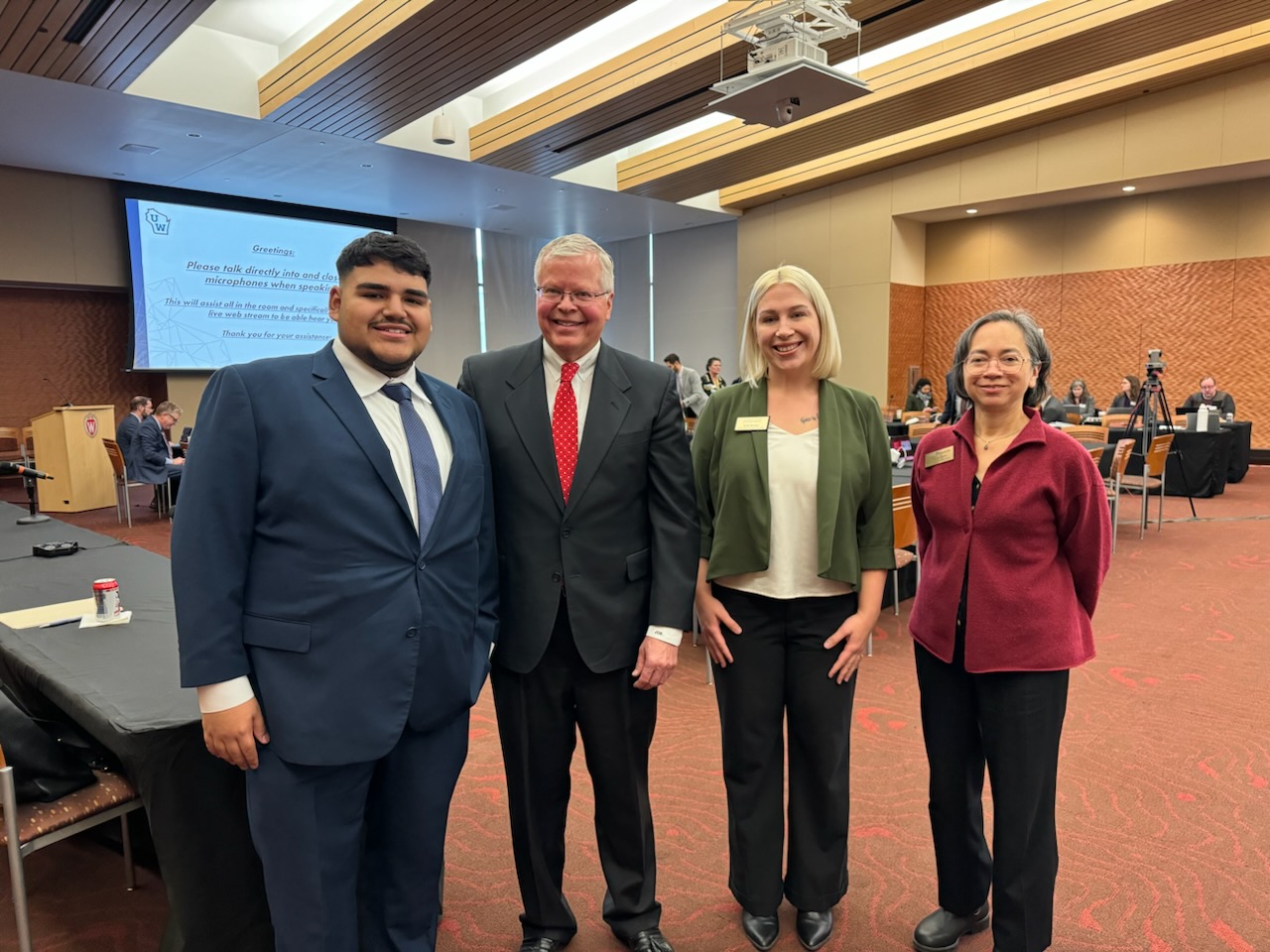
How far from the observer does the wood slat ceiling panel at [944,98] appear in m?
7.75

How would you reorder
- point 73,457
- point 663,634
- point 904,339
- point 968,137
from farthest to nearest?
point 904,339
point 968,137
point 73,457
point 663,634

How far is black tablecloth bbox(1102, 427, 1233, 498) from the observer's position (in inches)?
346

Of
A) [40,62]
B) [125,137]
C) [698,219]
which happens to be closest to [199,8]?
[40,62]

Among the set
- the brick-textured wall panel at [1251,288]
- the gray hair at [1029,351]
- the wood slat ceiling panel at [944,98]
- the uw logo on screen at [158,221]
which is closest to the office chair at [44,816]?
the gray hair at [1029,351]

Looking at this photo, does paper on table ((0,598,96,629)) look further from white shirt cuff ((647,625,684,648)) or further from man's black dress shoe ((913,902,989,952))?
man's black dress shoe ((913,902,989,952))

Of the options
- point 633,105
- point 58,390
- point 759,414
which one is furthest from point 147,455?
point 759,414

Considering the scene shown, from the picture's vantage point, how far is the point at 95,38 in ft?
20.7

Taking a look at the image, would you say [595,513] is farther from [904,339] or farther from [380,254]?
[904,339]

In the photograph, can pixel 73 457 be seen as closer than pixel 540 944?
No

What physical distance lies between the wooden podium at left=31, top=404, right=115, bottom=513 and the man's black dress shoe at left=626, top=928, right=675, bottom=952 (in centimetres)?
928

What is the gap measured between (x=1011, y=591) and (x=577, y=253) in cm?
118

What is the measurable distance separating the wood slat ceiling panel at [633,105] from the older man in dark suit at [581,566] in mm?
6394

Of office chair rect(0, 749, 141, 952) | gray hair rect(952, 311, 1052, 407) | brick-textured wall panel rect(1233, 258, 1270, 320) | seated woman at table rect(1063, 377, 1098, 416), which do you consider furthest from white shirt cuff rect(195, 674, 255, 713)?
A: brick-textured wall panel rect(1233, 258, 1270, 320)

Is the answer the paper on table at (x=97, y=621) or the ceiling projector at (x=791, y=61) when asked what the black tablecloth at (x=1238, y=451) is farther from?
the paper on table at (x=97, y=621)
